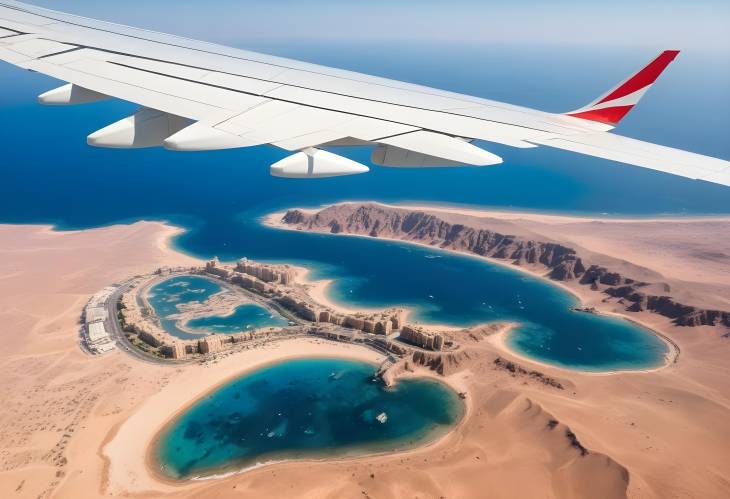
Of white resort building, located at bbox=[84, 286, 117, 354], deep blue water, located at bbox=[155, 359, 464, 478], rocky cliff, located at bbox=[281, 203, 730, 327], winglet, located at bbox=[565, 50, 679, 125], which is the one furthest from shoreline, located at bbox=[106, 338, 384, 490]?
rocky cliff, located at bbox=[281, 203, 730, 327]

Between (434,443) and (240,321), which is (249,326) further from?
(434,443)

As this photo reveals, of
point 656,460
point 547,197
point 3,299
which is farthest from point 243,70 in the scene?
point 547,197

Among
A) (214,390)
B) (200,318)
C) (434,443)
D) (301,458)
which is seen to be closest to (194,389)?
(214,390)

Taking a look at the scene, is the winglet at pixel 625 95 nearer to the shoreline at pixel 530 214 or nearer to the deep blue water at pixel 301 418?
the deep blue water at pixel 301 418

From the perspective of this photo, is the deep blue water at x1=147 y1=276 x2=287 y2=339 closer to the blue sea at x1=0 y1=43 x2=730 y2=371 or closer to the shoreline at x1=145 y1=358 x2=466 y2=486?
the shoreline at x1=145 y1=358 x2=466 y2=486

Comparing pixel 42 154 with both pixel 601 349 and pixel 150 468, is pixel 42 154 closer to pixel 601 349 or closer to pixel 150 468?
pixel 150 468
